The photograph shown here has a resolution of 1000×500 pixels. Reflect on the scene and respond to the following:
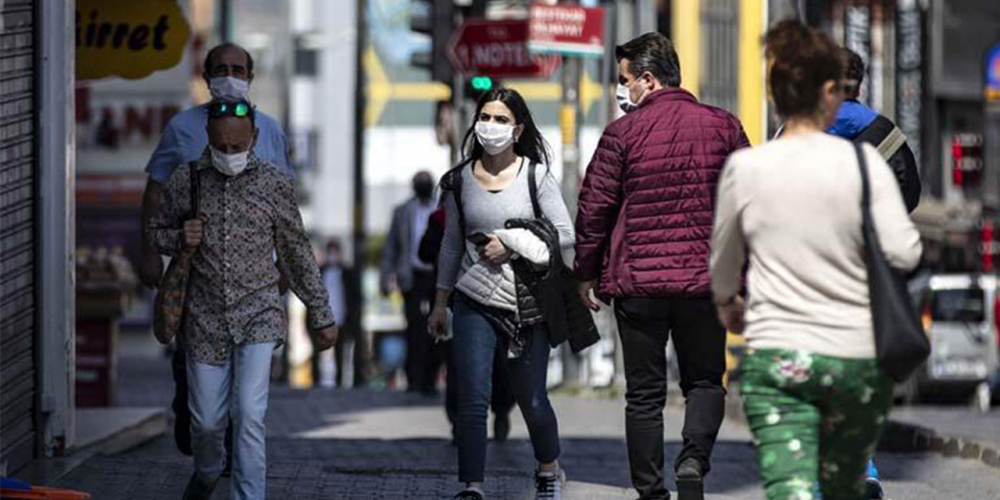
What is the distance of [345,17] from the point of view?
Answer: 6838 cm

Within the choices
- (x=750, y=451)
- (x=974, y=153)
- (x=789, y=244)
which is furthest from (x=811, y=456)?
(x=974, y=153)

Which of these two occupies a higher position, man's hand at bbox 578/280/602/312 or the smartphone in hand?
the smartphone in hand

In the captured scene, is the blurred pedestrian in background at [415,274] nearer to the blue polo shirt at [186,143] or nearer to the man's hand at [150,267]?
the blue polo shirt at [186,143]

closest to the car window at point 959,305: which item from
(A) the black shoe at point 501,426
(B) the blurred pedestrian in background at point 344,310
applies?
(B) the blurred pedestrian in background at point 344,310

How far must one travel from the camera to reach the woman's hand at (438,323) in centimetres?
1077

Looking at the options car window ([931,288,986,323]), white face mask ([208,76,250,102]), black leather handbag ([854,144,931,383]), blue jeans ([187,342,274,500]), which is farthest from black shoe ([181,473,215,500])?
car window ([931,288,986,323])

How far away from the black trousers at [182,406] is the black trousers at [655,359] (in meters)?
1.99

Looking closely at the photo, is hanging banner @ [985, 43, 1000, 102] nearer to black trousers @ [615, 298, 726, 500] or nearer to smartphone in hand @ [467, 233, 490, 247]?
smartphone in hand @ [467, 233, 490, 247]

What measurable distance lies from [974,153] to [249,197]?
32.4m

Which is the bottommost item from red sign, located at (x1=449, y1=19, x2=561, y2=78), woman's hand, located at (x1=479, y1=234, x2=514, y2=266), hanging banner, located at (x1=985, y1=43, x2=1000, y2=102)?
woman's hand, located at (x1=479, y1=234, x2=514, y2=266)

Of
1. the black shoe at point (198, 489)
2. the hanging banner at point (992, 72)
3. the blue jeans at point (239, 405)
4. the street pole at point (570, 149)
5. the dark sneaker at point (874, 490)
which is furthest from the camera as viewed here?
the hanging banner at point (992, 72)

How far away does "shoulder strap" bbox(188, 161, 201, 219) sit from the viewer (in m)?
9.34

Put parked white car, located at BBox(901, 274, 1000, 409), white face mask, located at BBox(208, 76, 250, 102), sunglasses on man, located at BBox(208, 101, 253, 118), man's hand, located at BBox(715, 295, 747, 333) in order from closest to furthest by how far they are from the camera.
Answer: man's hand, located at BBox(715, 295, 747, 333), sunglasses on man, located at BBox(208, 101, 253, 118), white face mask, located at BBox(208, 76, 250, 102), parked white car, located at BBox(901, 274, 1000, 409)

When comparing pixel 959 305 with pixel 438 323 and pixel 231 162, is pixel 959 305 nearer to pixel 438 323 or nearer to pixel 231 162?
pixel 438 323
